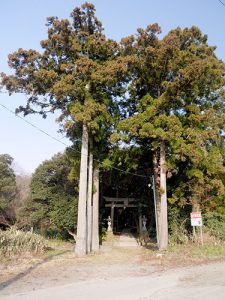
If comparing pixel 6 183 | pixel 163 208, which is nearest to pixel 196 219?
pixel 163 208

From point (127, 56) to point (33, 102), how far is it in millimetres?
5964

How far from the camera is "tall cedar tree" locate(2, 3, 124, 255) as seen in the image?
16.5 metres

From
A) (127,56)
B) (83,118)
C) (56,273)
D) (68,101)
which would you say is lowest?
(56,273)

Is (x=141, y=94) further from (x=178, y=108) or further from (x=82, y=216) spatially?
(x=82, y=216)

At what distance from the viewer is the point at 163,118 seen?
16703 millimetres

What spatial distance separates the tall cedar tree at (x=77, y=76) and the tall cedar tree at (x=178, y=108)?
4.86 ft

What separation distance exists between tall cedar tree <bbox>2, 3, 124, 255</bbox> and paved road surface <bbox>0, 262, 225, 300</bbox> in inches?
292

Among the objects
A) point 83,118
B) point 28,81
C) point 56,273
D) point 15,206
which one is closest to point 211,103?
→ point 83,118

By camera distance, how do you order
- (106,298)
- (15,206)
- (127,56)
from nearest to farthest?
(106,298) < (127,56) < (15,206)

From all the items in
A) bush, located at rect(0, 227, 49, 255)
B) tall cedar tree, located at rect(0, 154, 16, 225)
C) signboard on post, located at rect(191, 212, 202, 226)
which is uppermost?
tall cedar tree, located at rect(0, 154, 16, 225)

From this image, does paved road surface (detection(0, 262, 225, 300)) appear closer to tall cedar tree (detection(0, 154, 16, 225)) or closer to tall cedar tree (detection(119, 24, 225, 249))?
tall cedar tree (detection(119, 24, 225, 249))

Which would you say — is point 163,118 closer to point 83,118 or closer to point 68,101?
point 83,118

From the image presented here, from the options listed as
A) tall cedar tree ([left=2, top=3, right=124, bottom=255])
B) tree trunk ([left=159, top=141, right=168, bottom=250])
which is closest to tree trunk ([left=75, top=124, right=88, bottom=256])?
tall cedar tree ([left=2, top=3, right=124, bottom=255])

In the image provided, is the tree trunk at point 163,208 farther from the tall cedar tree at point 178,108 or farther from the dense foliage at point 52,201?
the dense foliage at point 52,201
